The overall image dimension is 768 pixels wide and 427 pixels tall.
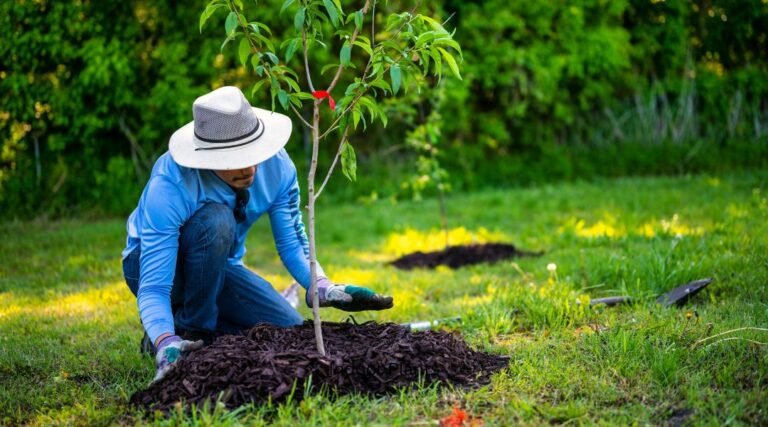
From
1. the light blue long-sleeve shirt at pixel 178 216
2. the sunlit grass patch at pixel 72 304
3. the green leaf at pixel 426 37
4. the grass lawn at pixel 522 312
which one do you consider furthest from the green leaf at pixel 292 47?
the sunlit grass patch at pixel 72 304

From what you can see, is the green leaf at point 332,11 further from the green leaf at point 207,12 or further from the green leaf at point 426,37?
the green leaf at point 207,12

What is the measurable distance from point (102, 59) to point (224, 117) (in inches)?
214

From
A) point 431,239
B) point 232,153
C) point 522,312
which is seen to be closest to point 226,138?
point 232,153

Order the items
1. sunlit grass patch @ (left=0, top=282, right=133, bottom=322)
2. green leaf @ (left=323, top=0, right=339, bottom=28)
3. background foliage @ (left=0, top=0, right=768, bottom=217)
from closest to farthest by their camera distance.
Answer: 1. green leaf @ (left=323, top=0, right=339, bottom=28)
2. sunlit grass patch @ (left=0, top=282, right=133, bottom=322)
3. background foliage @ (left=0, top=0, right=768, bottom=217)

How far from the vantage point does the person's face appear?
3.35 meters

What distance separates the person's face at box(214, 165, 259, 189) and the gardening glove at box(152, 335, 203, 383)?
737mm

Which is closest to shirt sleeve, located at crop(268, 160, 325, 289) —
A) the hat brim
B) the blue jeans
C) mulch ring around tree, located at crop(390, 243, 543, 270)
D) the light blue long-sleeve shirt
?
the light blue long-sleeve shirt

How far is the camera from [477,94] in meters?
9.86

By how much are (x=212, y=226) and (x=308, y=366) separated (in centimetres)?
78

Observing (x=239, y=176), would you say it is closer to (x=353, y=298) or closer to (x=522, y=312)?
(x=353, y=298)

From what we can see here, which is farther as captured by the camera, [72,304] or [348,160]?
[72,304]

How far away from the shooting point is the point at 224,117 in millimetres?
3209

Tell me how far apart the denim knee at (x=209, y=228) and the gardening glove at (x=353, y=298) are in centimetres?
52

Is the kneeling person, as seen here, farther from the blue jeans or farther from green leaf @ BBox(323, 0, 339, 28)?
green leaf @ BBox(323, 0, 339, 28)
